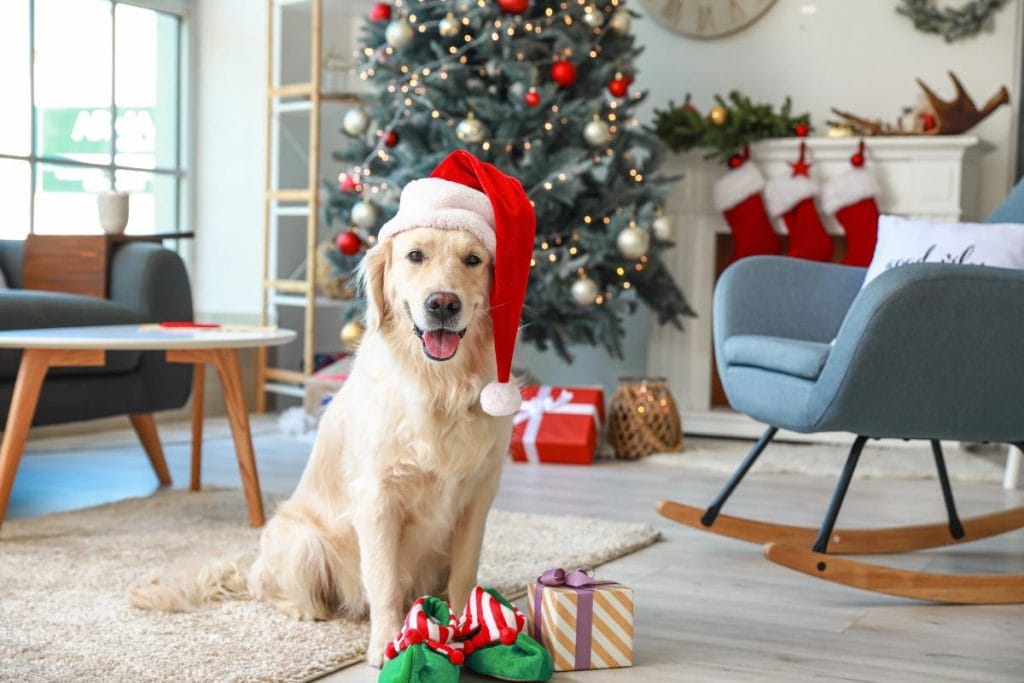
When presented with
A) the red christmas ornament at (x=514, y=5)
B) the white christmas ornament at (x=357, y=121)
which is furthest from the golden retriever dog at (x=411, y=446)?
the white christmas ornament at (x=357, y=121)

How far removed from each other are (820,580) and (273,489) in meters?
1.61

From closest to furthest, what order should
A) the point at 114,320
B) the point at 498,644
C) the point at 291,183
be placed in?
the point at 498,644 → the point at 114,320 → the point at 291,183

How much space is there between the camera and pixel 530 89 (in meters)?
4.26

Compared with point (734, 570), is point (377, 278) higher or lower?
higher

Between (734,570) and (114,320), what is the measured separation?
189 cm

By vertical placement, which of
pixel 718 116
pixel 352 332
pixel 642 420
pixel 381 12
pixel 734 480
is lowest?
pixel 642 420

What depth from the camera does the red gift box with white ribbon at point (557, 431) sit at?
4148 millimetres

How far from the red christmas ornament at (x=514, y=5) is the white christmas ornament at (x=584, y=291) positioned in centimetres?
99

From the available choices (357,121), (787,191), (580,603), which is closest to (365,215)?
(357,121)

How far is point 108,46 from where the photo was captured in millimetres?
4883

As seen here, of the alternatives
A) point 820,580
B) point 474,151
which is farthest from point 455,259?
point 474,151

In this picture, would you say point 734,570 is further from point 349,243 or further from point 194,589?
point 349,243

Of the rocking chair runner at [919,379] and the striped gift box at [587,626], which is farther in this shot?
the rocking chair runner at [919,379]

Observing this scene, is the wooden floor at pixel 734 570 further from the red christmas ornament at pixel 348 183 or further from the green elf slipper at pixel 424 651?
the red christmas ornament at pixel 348 183
